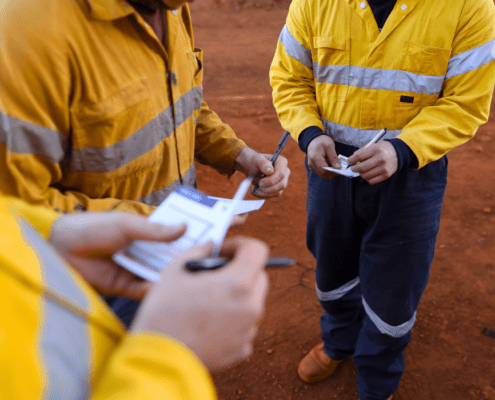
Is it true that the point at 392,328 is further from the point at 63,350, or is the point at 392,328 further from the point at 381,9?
the point at 63,350

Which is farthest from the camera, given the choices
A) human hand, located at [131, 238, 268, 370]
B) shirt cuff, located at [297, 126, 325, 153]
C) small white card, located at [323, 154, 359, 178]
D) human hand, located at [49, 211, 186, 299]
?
shirt cuff, located at [297, 126, 325, 153]

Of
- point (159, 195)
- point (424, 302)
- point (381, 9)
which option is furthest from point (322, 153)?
point (424, 302)

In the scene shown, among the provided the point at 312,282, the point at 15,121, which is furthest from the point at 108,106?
the point at 312,282

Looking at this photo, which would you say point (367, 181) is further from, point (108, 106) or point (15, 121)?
point (15, 121)

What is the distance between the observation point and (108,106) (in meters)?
1.39

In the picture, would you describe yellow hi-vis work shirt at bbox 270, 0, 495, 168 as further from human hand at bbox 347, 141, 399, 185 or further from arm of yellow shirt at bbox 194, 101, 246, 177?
arm of yellow shirt at bbox 194, 101, 246, 177

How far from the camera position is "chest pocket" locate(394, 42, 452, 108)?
1.90m

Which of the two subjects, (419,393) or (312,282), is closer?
(419,393)

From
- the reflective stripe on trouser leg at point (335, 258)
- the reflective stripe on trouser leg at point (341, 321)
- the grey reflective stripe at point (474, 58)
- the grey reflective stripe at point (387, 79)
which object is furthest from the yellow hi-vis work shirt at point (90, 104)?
the reflective stripe on trouser leg at point (341, 321)

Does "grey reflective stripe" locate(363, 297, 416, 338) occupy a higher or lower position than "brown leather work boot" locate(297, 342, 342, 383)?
higher

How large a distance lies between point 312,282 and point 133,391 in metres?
2.93

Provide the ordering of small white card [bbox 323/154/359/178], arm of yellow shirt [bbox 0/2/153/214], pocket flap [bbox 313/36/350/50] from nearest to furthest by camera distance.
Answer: arm of yellow shirt [bbox 0/2/153/214] < small white card [bbox 323/154/359/178] < pocket flap [bbox 313/36/350/50]

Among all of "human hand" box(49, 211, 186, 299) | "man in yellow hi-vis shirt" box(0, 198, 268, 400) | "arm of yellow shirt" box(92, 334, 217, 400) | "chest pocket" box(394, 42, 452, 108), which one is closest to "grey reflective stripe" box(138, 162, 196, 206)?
"human hand" box(49, 211, 186, 299)

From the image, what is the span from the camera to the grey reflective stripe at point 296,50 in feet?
7.41
